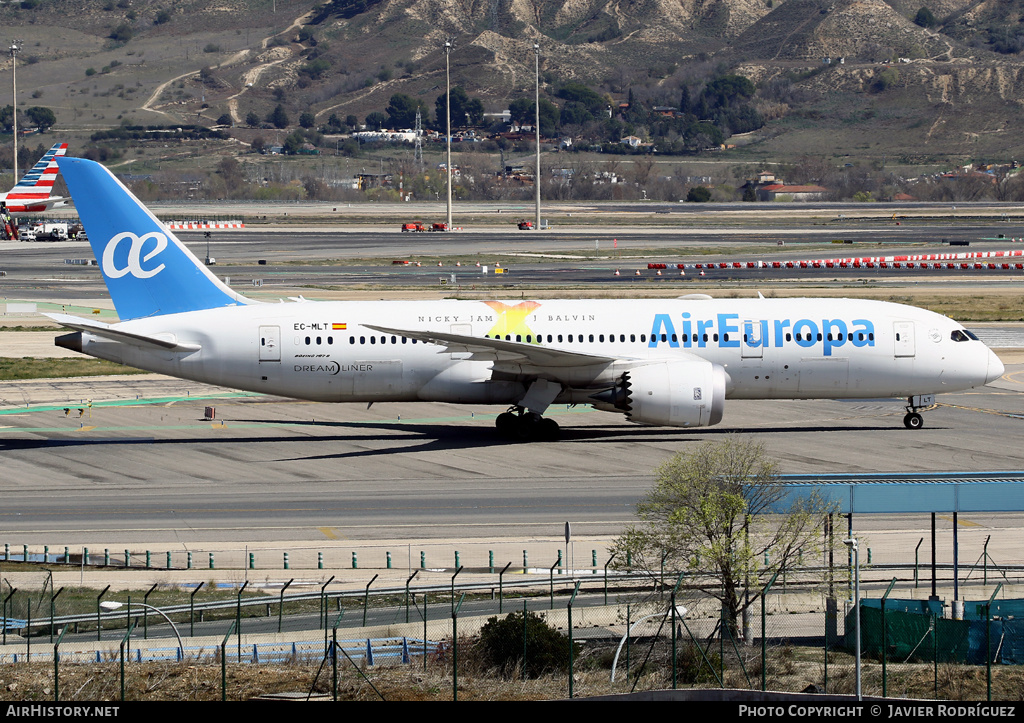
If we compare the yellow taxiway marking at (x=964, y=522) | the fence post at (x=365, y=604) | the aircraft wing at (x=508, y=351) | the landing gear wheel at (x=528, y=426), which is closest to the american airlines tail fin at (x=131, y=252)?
the aircraft wing at (x=508, y=351)

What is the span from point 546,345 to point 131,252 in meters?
16.2

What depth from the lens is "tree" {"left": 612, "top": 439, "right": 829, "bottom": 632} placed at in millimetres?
26969

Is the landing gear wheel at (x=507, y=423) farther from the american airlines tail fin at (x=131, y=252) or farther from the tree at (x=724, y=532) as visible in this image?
the tree at (x=724, y=532)

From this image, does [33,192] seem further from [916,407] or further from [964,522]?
[964,522]

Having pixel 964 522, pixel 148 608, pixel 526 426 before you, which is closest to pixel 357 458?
pixel 526 426

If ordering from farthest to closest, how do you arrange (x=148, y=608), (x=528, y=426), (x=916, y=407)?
1. (x=916, y=407)
2. (x=528, y=426)
3. (x=148, y=608)

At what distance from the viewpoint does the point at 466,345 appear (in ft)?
155

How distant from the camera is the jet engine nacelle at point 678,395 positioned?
151 feet

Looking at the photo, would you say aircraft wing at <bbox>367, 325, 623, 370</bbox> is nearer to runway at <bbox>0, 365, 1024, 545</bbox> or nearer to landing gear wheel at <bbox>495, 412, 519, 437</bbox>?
landing gear wheel at <bbox>495, 412, 519, 437</bbox>

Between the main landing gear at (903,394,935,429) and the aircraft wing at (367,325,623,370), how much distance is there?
12.5 meters

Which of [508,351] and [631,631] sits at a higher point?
[508,351]

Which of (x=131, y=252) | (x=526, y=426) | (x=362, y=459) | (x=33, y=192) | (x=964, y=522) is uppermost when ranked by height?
(x=33, y=192)

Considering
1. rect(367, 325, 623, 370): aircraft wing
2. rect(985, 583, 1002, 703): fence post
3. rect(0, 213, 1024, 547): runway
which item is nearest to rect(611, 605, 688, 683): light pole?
rect(985, 583, 1002, 703): fence post

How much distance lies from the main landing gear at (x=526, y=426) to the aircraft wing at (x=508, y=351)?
250 centimetres
